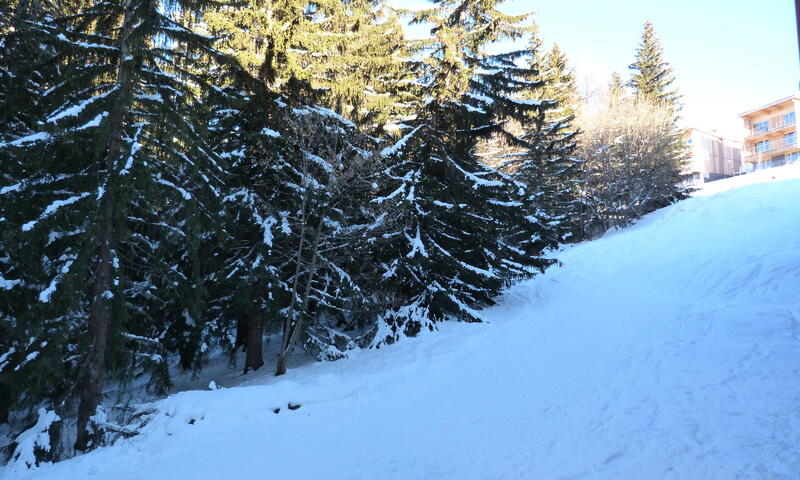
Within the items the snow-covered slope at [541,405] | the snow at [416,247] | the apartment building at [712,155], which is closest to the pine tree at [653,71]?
the apartment building at [712,155]

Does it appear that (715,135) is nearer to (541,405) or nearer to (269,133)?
(269,133)

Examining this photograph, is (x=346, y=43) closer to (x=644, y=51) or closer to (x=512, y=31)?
(x=512, y=31)

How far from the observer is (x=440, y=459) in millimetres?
4945

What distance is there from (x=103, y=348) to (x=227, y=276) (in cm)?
293

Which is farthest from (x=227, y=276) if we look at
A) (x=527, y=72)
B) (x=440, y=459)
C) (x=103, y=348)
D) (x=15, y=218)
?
(x=527, y=72)

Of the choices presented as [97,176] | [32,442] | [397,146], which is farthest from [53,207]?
[397,146]

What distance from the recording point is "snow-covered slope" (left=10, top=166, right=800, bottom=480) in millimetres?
4414

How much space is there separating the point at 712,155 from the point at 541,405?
55.5 m

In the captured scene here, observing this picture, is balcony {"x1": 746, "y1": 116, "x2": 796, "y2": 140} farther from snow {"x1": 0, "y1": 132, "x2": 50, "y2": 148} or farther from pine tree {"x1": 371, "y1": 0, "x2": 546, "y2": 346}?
snow {"x1": 0, "y1": 132, "x2": 50, "y2": 148}

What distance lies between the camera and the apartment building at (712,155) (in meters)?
45.3

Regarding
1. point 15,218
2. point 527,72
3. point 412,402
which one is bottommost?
point 412,402

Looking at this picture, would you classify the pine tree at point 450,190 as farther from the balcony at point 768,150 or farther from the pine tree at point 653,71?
the balcony at point 768,150

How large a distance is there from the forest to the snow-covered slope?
1.38 m

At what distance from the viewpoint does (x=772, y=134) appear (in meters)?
43.2
